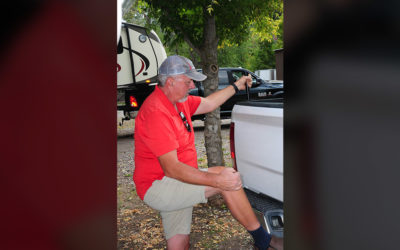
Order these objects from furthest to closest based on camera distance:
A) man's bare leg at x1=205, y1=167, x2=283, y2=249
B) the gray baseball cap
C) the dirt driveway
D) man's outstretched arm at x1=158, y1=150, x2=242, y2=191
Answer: the dirt driveway, the gray baseball cap, man's bare leg at x1=205, y1=167, x2=283, y2=249, man's outstretched arm at x1=158, y1=150, x2=242, y2=191

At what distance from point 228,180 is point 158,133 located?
558 millimetres

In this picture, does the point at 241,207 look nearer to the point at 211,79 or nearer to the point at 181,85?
the point at 181,85

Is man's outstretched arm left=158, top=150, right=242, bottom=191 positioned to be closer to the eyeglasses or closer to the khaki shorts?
the khaki shorts

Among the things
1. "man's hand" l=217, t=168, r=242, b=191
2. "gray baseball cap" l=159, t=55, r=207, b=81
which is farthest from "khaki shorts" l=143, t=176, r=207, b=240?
"gray baseball cap" l=159, t=55, r=207, b=81

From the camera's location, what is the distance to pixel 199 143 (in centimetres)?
955

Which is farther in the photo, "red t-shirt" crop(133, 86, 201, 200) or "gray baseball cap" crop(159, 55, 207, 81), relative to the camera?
"gray baseball cap" crop(159, 55, 207, 81)

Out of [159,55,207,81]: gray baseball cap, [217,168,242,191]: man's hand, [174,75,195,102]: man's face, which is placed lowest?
[217,168,242,191]: man's hand

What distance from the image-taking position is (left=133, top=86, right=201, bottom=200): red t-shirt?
2.59m

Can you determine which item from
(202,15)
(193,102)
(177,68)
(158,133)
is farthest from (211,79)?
(158,133)

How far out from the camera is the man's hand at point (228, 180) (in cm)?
256

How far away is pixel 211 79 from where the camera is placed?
15.3 ft

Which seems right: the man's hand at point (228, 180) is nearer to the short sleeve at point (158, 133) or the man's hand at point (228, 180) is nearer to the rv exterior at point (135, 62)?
the short sleeve at point (158, 133)

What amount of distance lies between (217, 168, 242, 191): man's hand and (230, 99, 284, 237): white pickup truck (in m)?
0.27
